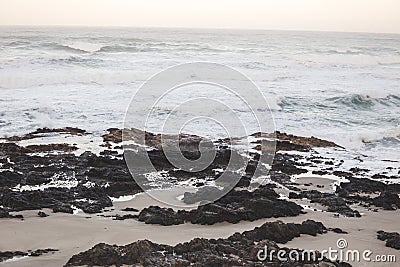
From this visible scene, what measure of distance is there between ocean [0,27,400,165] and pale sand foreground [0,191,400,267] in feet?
19.6

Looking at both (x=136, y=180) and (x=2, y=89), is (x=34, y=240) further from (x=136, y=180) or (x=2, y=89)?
(x=2, y=89)

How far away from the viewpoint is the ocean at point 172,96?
15109 millimetres

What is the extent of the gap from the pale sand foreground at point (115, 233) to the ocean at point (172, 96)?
599 cm

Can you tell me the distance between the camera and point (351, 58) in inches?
1854

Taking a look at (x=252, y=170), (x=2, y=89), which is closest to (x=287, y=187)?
(x=252, y=170)

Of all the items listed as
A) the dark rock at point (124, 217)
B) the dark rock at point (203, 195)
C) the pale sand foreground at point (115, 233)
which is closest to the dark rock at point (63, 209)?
the pale sand foreground at point (115, 233)

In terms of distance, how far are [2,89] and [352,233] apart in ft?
62.0

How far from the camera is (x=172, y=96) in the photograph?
21.1m

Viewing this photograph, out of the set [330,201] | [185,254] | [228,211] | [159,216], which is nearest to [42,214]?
[159,216]

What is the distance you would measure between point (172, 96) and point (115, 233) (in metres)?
15.2

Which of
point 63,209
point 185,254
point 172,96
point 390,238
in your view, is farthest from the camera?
point 172,96

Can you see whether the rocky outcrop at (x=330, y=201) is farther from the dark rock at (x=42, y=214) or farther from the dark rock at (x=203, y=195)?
the dark rock at (x=42, y=214)

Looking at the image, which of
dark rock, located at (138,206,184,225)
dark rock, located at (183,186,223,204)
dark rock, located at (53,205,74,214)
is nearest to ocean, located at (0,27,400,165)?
dark rock, located at (183,186,223,204)

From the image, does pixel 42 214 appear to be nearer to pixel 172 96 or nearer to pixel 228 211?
pixel 228 211
